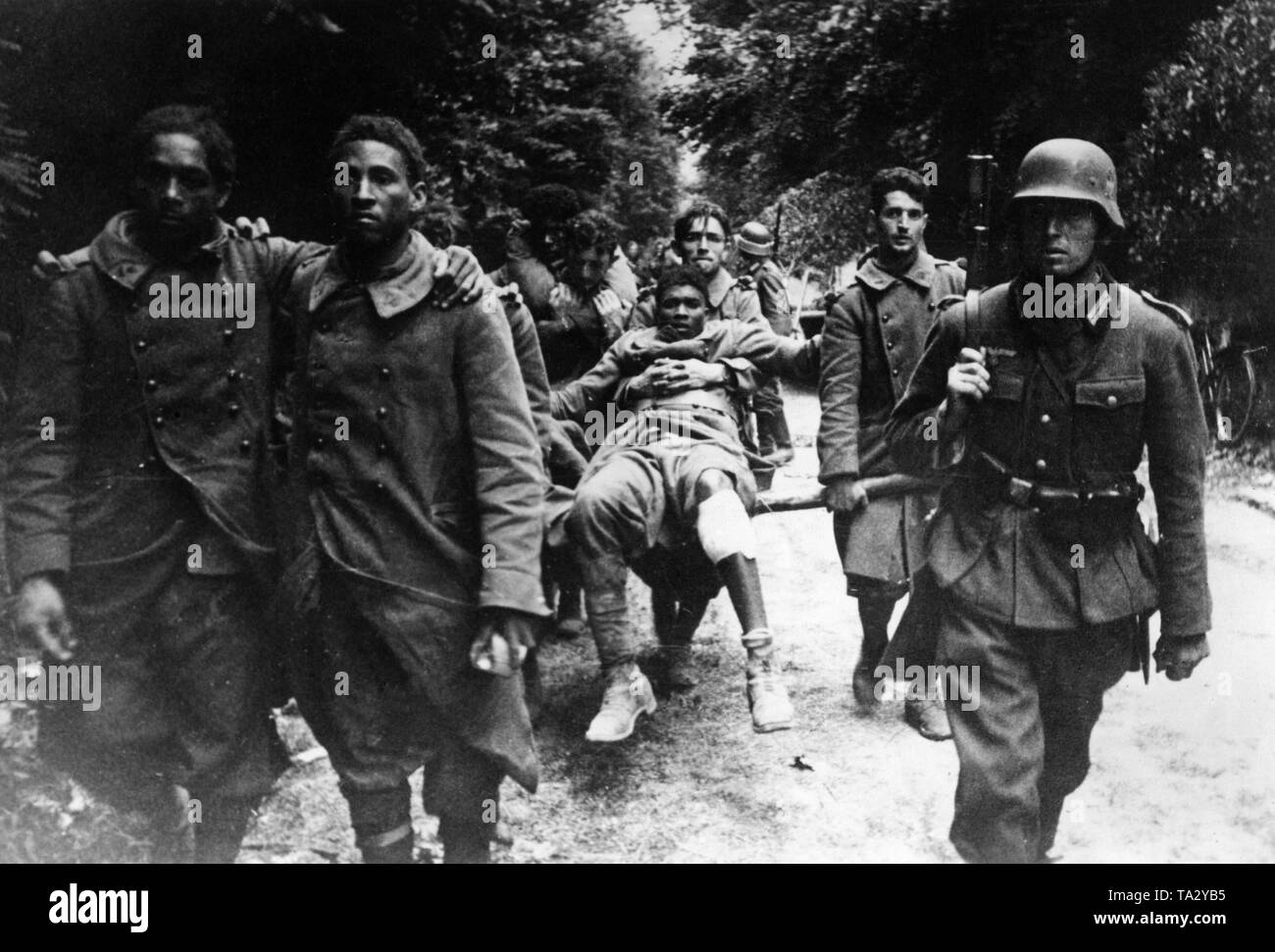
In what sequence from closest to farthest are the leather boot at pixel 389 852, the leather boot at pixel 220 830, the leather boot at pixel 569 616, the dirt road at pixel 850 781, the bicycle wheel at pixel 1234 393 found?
the leather boot at pixel 389 852, the leather boot at pixel 220 830, the dirt road at pixel 850 781, the bicycle wheel at pixel 1234 393, the leather boot at pixel 569 616

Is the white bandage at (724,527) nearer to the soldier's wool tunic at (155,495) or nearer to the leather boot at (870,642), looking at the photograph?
the leather boot at (870,642)

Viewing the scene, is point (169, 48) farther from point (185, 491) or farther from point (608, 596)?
point (608, 596)

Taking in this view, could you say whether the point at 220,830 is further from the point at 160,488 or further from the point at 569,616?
the point at 569,616

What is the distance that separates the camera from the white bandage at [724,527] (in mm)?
3756

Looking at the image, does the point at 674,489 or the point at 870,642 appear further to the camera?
the point at 870,642

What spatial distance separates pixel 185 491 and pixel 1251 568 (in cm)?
378

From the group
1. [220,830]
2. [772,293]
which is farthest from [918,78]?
[220,830]

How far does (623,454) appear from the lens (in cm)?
405

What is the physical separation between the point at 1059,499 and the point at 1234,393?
2.49 m

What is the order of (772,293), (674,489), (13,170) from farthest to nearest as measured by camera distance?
(772,293)
(674,489)
(13,170)

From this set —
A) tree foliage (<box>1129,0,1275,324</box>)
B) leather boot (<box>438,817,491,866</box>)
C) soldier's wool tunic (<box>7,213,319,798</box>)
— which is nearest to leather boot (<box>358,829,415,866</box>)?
leather boot (<box>438,817,491,866</box>)

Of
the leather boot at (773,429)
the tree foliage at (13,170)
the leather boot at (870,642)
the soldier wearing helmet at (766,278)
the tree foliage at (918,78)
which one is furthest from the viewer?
the soldier wearing helmet at (766,278)

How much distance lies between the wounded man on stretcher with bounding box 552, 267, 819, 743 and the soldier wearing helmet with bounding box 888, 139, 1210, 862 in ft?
2.38

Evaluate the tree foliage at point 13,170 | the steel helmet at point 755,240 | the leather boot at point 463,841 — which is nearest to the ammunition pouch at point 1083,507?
the leather boot at point 463,841
